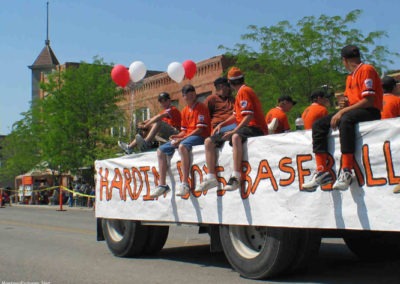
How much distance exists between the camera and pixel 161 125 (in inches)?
368

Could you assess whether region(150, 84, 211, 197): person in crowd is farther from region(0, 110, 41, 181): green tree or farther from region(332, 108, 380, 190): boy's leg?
region(0, 110, 41, 181): green tree

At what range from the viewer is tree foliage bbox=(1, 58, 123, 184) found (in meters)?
40.1

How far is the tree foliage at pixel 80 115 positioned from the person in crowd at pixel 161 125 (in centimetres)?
3018

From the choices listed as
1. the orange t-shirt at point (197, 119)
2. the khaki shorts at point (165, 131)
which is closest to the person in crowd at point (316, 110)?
the orange t-shirt at point (197, 119)

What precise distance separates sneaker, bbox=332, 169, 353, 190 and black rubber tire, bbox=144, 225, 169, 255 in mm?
4100

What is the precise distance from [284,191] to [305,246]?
65 cm

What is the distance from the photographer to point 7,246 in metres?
11.7

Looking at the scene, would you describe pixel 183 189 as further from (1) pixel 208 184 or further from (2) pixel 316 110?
(2) pixel 316 110

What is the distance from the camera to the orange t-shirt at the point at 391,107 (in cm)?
690

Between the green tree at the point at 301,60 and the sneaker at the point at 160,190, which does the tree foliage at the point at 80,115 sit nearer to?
the green tree at the point at 301,60

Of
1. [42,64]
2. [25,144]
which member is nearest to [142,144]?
[25,144]

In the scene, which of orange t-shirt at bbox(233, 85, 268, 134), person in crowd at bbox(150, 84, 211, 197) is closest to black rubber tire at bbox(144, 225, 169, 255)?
person in crowd at bbox(150, 84, 211, 197)

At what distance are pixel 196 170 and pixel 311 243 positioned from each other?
1.88 metres

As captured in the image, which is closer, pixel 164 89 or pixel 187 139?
pixel 187 139
